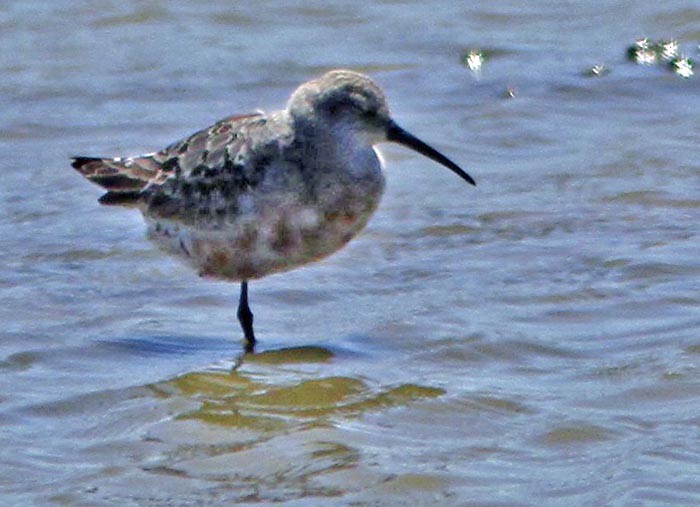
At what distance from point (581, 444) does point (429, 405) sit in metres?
0.79

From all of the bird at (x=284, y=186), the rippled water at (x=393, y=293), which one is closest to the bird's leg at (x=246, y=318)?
the bird at (x=284, y=186)

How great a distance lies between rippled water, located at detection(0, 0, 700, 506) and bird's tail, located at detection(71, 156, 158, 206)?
603 mm

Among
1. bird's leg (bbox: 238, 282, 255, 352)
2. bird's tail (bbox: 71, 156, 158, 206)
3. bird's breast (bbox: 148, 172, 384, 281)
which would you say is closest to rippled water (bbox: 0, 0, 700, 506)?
bird's leg (bbox: 238, 282, 255, 352)

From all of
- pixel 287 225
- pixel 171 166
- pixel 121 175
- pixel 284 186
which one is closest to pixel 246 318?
pixel 287 225

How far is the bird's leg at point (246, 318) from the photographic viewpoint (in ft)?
28.8

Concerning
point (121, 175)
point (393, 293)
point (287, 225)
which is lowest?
point (393, 293)

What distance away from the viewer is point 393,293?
9.43 metres

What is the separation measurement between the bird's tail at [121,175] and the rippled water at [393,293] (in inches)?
23.7

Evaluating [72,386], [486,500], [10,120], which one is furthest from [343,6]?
[486,500]

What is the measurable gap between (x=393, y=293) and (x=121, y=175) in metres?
1.59

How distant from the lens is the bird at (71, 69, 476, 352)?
27.9ft

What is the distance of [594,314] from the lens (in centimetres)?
894

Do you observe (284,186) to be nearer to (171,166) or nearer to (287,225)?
(287,225)

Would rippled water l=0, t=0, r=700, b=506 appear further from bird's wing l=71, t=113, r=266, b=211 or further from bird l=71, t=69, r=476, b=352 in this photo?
bird's wing l=71, t=113, r=266, b=211
